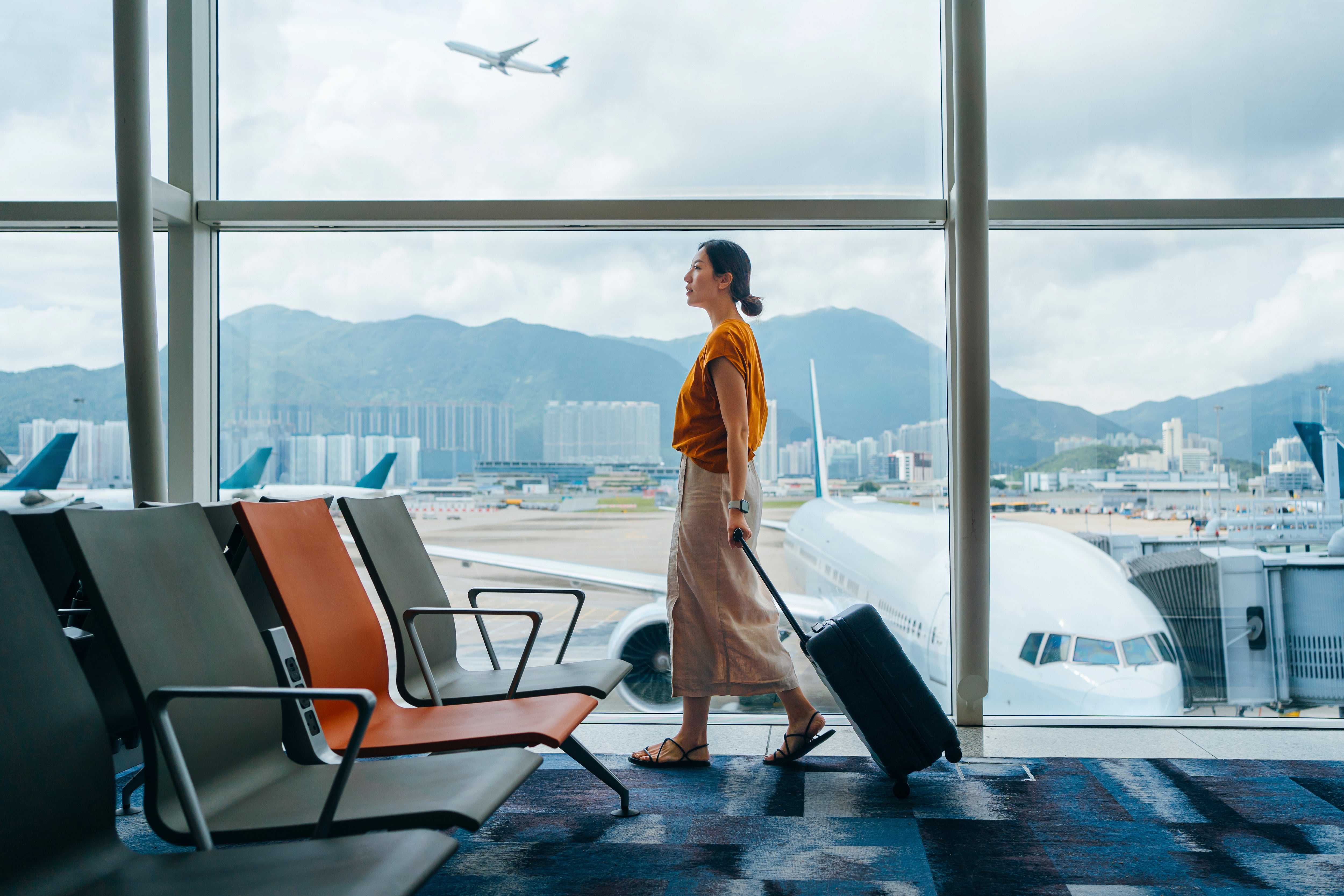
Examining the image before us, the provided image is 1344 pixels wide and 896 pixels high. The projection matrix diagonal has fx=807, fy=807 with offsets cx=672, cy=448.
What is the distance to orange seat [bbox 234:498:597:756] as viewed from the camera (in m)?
1.64

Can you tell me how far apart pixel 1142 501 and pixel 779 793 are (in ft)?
6.22

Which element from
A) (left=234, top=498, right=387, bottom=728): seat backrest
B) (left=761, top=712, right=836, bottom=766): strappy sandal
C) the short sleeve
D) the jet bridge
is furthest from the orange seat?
the jet bridge

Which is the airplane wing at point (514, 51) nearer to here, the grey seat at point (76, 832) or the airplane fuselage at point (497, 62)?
the airplane fuselage at point (497, 62)

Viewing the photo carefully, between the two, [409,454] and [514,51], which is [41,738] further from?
[514,51]

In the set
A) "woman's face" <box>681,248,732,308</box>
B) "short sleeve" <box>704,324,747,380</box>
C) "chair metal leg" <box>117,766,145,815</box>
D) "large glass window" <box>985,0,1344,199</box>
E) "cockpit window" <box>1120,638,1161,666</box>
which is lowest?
"chair metal leg" <box>117,766,145,815</box>

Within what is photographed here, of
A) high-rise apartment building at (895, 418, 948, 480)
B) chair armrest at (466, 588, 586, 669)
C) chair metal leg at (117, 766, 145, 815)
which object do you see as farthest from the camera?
high-rise apartment building at (895, 418, 948, 480)

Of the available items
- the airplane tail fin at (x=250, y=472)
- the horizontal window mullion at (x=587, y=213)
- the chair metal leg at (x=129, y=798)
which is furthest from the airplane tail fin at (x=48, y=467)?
the chair metal leg at (x=129, y=798)

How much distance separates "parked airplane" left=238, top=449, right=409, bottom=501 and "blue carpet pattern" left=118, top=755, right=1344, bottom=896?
130cm

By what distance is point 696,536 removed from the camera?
8.01 ft

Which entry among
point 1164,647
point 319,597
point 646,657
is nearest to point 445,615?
point 319,597

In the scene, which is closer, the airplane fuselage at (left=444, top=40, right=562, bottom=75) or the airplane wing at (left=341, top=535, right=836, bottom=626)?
the airplane fuselage at (left=444, top=40, right=562, bottom=75)

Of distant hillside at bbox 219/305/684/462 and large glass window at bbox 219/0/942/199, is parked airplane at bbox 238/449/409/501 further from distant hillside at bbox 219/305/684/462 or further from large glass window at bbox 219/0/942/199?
large glass window at bbox 219/0/942/199

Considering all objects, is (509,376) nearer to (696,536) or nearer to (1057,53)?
(696,536)

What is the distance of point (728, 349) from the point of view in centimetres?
240
